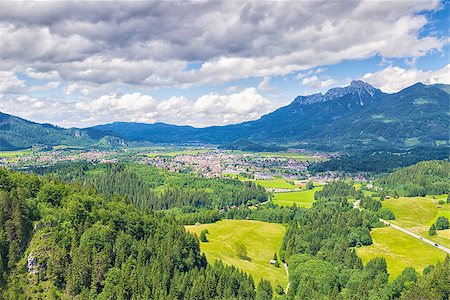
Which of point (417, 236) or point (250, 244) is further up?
point (417, 236)

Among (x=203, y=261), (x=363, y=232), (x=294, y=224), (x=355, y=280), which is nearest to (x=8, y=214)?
(x=203, y=261)

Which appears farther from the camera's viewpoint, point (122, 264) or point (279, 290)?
point (279, 290)

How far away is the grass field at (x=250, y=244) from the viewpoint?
123 metres

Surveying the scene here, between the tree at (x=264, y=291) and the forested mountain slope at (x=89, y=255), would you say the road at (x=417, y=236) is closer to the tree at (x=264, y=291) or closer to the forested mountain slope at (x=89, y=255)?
the tree at (x=264, y=291)

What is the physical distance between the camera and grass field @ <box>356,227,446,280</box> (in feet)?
417

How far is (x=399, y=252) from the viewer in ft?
456

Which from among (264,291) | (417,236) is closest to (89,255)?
(264,291)

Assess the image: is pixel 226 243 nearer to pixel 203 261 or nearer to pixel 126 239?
pixel 203 261

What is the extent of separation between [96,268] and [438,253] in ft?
367

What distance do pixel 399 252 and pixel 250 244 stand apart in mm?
53519

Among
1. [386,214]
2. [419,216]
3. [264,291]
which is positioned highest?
[386,214]

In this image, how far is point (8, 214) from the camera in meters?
95.9

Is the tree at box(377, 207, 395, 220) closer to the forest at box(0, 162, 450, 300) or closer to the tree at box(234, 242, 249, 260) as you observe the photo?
the forest at box(0, 162, 450, 300)

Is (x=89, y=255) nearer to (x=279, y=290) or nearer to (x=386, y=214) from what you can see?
(x=279, y=290)
